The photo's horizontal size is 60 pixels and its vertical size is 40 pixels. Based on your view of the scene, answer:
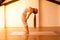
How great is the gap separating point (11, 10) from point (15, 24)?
0.66 metres

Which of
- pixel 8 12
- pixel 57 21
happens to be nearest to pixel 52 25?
pixel 57 21

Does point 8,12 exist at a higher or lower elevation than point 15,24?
higher

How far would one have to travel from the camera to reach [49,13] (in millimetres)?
7219

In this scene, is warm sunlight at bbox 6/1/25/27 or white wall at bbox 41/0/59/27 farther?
white wall at bbox 41/0/59/27

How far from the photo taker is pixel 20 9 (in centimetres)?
707

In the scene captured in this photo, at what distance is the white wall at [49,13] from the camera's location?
716 cm

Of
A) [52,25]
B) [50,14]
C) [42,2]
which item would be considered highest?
[42,2]

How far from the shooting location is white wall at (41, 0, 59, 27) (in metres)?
7.16

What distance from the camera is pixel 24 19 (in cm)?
346

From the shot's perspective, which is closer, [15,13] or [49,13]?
[15,13]

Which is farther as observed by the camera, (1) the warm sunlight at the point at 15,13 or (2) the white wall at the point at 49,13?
(2) the white wall at the point at 49,13

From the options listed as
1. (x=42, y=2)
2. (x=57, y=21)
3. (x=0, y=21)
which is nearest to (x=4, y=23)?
(x=0, y=21)

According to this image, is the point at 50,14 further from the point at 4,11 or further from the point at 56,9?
the point at 4,11

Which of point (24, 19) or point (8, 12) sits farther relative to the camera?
point (8, 12)
